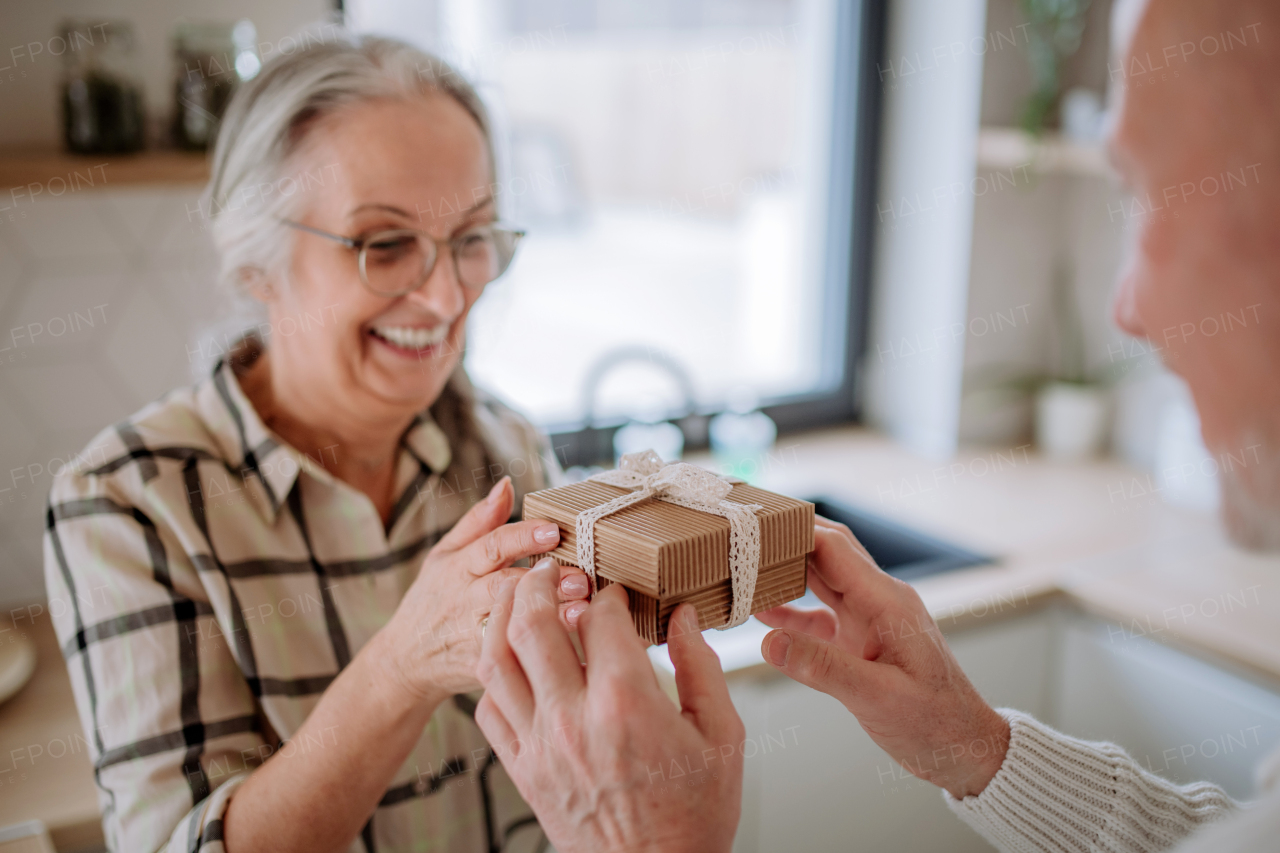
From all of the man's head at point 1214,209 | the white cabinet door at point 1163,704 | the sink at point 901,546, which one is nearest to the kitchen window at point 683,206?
the sink at point 901,546

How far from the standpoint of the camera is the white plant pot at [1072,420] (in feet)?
7.65

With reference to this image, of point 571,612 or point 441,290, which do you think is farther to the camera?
point 441,290

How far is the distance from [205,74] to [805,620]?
1.20 m

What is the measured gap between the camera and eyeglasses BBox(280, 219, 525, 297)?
42.8 inches

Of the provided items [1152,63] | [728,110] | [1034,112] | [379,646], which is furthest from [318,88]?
[1034,112]

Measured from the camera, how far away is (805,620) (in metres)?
0.95

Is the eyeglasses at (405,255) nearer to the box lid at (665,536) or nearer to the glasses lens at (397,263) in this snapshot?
the glasses lens at (397,263)

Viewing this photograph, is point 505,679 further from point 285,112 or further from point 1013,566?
point 1013,566

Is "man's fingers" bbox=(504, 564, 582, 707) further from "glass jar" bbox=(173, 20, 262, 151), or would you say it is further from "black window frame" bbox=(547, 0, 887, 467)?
"black window frame" bbox=(547, 0, 887, 467)

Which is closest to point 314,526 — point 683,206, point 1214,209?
point 1214,209

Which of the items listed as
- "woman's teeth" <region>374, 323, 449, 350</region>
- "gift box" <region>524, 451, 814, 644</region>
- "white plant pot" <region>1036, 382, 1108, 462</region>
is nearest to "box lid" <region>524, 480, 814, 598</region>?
"gift box" <region>524, 451, 814, 644</region>

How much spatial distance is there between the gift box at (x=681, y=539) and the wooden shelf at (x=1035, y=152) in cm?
154

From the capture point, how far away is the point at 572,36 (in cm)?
208

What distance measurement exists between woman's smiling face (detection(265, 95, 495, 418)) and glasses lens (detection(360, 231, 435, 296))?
0.01 metres
